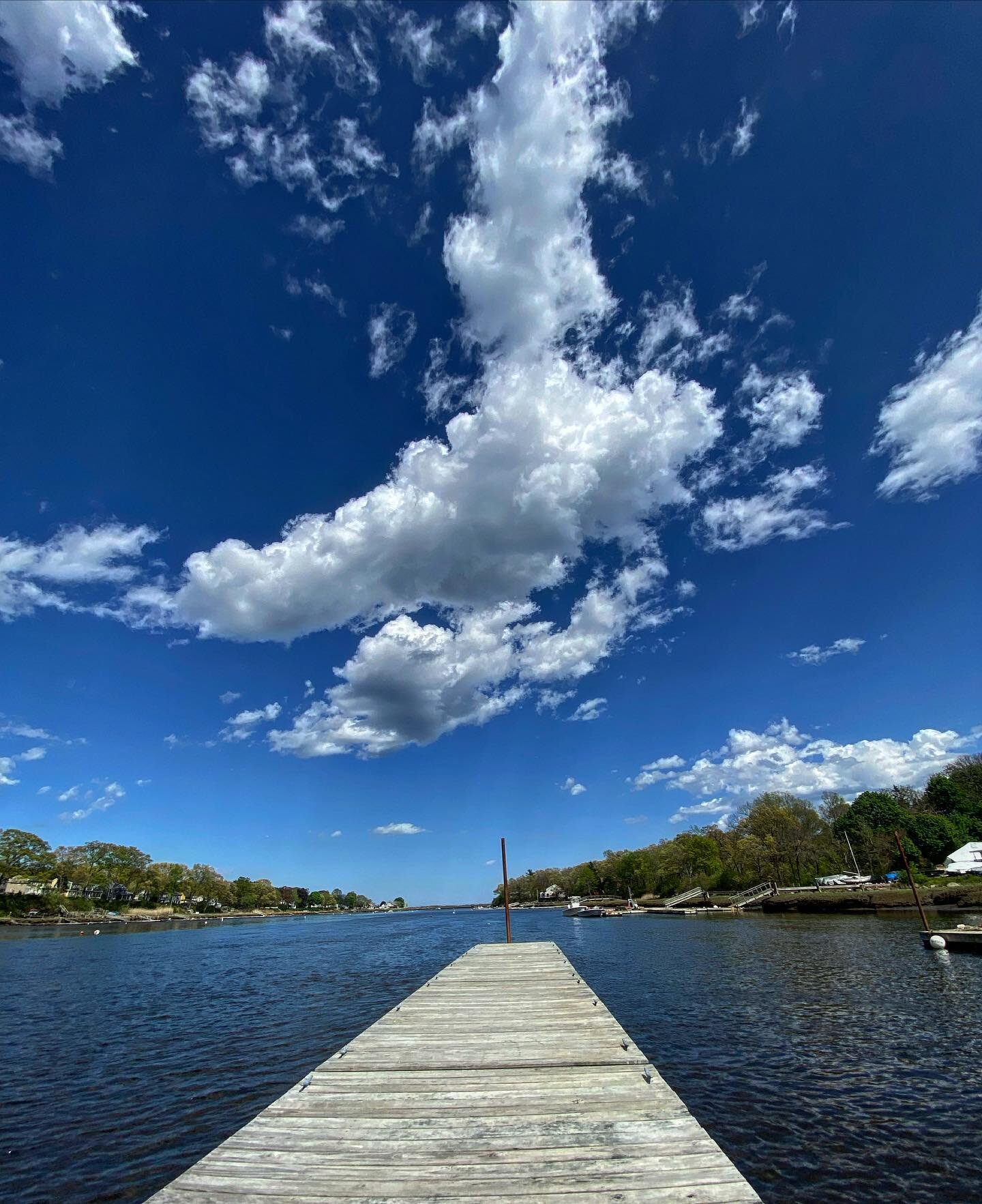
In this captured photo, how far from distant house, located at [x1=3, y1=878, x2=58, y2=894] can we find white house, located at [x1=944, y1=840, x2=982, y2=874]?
177 m

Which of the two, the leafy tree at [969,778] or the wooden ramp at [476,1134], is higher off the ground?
the leafy tree at [969,778]

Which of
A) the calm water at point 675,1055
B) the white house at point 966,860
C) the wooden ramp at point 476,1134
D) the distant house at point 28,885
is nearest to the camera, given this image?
the wooden ramp at point 476,1134

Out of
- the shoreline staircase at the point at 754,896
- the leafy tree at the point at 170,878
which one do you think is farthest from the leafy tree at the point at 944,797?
the leafy tree at the point at 170,878

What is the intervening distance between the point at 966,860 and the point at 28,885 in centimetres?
18751

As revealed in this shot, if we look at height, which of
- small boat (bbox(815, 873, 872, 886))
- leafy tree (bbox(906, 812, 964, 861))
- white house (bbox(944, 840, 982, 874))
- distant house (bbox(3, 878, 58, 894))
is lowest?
small boat (bbox(815, 873, 872, 886))

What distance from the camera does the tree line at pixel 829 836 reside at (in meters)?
104

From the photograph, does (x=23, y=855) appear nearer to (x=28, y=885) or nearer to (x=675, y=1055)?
(x=28, y=885)

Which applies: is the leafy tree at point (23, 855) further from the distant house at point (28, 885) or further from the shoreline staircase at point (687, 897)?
the shoreline staircase at point (687, 897)

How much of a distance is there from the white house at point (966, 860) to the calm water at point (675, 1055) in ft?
209

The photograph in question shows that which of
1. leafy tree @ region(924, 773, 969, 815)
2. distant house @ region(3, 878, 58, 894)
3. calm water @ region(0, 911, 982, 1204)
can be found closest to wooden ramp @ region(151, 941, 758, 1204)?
calm water @ region(0, 911, 982, 1204)

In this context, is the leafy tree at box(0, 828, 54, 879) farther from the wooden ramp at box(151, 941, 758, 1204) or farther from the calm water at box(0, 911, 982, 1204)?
the wooden ramp at box(151, 941, 758, 1204)

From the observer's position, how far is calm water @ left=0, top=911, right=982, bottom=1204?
11.4 m

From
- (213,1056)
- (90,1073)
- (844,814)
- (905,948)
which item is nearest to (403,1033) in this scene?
(213,1056)

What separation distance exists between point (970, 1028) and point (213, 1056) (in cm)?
2564
